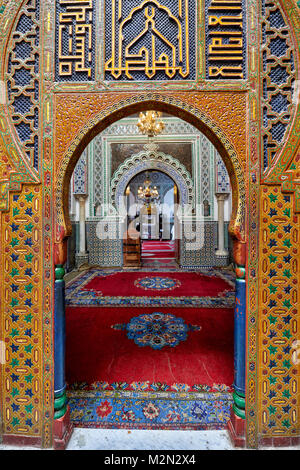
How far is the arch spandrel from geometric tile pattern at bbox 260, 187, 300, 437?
0.58ft

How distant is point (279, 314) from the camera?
1420 mm

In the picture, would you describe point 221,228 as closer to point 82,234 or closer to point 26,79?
point 82,234

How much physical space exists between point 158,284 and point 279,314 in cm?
359

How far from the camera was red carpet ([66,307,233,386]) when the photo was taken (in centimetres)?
201

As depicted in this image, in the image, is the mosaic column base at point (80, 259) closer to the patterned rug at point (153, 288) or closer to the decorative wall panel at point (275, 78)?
the patterned rug at point (153, 288)

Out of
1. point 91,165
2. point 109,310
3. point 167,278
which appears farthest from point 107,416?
point 91,165

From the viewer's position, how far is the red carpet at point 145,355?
2.01 metres

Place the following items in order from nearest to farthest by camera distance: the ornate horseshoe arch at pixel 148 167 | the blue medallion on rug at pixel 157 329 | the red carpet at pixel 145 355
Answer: the red carpet at pixel 145 355 < the blue medallion on rug at pixel 157 329 < the ornate horseshoe arch at pixel 148 167

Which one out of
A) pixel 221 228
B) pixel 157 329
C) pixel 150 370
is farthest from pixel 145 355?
pixel 221 228

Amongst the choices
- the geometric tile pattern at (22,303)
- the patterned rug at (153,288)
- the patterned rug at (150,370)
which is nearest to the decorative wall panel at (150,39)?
the geometric tile pattern at (22,303)

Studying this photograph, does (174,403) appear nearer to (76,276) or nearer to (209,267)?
(76,276)

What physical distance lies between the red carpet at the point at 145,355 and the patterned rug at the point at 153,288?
67cm

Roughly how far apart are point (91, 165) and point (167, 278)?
3.73 meters

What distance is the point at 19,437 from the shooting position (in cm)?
141
